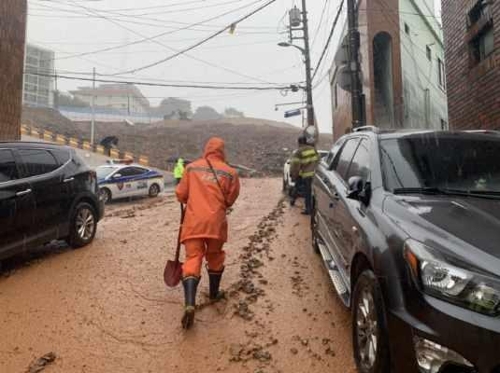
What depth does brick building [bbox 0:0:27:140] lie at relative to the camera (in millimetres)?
11414

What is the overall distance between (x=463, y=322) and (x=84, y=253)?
5.85m

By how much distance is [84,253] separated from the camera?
265 inches

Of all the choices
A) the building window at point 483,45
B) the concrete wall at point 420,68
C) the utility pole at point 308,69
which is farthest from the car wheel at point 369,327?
the utility pole at point 308,69

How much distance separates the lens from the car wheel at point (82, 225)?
6.83 meters

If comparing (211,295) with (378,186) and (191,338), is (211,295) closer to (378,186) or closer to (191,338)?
(191,338)

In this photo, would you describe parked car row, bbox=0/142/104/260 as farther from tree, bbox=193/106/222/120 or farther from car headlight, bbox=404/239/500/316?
tree, bbox=193/106/222/120

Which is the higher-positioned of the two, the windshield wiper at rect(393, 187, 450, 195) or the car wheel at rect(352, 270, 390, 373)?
the windshield wiper at rect(393, 187, 450, 195)

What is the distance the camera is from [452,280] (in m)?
2.22

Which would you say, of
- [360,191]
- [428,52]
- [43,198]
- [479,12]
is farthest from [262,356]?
[428,52]

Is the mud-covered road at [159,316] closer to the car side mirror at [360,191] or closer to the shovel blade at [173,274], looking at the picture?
the shovel blade at [173,274]

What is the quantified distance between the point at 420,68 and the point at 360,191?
51.6 ft

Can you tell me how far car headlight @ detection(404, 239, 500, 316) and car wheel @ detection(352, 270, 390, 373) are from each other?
0.36 metres

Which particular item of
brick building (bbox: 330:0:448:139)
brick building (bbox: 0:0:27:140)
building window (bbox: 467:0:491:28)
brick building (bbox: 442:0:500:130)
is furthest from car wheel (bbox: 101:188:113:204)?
building window (bbox: 467:0:491:28)

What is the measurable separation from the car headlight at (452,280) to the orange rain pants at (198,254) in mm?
2135
